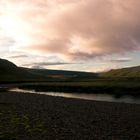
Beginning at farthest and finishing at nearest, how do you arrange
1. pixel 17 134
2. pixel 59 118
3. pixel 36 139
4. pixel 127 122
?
pixel 59 118 → pixel 127 122 → pixel 17 134 → pixel 36 139

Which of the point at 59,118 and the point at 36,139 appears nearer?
the point at 36,139

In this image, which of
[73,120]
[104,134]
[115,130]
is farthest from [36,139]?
[73,120]

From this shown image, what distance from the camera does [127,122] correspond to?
106 feet

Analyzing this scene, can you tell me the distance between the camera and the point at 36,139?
23641 millimetres

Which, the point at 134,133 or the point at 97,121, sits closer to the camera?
the point at 134,133

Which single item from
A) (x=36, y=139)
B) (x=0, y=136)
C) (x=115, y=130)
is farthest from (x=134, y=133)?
(x=0, y=136)

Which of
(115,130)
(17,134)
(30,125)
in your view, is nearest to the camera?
(17,134)

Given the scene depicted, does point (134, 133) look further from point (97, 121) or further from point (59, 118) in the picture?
point (59, 118)

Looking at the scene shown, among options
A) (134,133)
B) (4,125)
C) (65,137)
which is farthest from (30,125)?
(134,133)

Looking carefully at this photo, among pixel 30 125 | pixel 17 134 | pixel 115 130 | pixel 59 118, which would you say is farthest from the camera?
pixel 59 118

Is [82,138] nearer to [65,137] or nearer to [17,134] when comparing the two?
[65,137]

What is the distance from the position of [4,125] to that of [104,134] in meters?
9.46

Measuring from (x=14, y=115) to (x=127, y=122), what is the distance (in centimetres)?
1273

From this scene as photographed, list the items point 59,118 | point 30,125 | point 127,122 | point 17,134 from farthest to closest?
point 59,118 → point 127,122 → point 30,125 → point 17,134
